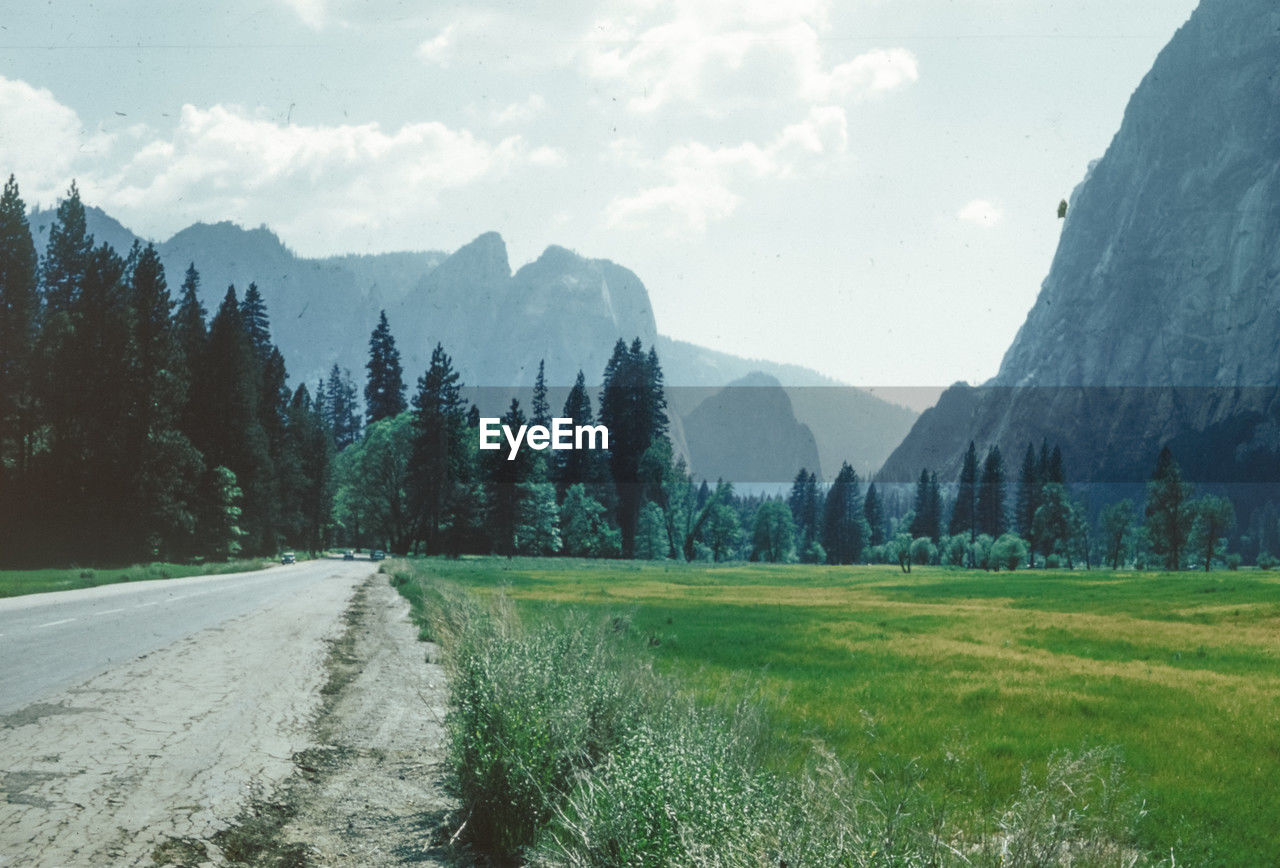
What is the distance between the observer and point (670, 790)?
4871 mm

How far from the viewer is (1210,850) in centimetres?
711

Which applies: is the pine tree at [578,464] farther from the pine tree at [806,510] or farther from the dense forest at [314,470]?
the pine tree at [806,510]

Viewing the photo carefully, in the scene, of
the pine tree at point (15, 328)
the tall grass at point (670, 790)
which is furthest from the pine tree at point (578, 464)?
the tall grass at point (670, 790)

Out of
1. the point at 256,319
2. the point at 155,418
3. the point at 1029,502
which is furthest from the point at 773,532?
the point at 155,418

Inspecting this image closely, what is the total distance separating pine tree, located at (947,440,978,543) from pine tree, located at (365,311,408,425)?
3516 inches

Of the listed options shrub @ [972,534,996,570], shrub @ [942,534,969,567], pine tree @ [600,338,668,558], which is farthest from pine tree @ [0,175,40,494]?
shrub @ [942,534,969,567]

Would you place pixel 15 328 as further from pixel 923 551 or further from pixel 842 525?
pixel 842 525

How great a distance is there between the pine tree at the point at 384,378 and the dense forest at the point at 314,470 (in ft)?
1.00

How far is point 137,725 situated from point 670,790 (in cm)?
777

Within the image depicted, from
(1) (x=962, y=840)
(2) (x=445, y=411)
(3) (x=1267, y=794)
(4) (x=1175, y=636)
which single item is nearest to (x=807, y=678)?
(3) (x=1267, y=794)

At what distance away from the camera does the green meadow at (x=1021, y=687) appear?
27.8 ft

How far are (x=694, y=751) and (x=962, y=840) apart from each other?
192 cm

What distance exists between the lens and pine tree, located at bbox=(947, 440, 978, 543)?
143m

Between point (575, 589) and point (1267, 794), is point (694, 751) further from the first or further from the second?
point (575, 589)
